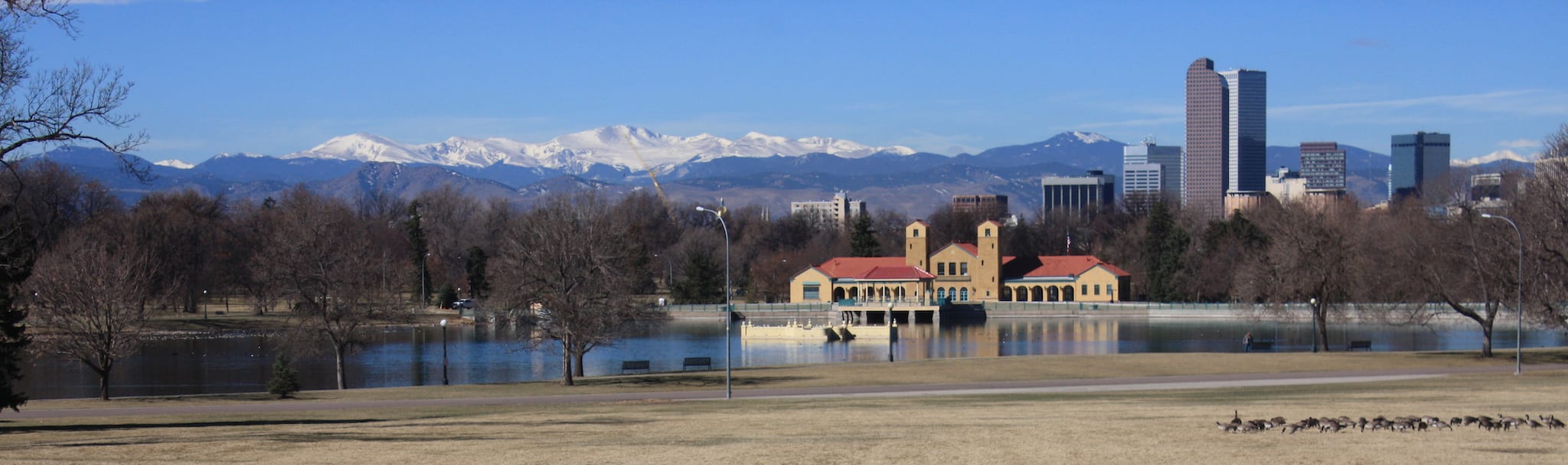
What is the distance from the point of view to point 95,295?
44.7 m

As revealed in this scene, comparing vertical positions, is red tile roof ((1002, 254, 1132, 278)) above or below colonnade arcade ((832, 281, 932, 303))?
above

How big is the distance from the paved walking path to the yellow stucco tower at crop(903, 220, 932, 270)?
84.1m

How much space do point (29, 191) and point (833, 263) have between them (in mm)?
70469

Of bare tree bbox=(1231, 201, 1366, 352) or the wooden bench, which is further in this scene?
bare tree bbox=(1231, 201, 1366, 352)

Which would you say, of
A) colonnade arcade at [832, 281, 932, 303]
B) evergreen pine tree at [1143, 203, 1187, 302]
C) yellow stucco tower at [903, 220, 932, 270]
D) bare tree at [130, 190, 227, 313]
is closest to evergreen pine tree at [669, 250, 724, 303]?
colonnade arcade at [832, 281, 932, 303]

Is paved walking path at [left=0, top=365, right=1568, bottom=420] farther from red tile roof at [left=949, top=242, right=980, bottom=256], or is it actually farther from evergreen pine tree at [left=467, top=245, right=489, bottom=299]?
red tile roof at [left=949, top=242, right=980, bottom=256]

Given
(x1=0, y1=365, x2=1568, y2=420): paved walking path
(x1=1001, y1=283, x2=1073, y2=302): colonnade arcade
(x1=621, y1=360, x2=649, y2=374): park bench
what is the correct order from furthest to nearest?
1. (x1=1001, y1=283, x2=1073, y2=302): colonnade arcade
2. (x1=621, y1=360, x2=649, y2=374): park bench
3. (x1=0, y1=365, x2=1568, y2=420): paved walking path

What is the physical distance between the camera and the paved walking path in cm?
3550

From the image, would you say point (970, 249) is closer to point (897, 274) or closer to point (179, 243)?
point (897, 274)

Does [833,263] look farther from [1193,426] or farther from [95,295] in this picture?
[1193,426]

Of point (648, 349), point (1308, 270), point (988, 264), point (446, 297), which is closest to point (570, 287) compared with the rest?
point (648, 349)

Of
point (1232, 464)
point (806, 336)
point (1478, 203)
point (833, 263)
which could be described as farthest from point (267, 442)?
point (833, 263)

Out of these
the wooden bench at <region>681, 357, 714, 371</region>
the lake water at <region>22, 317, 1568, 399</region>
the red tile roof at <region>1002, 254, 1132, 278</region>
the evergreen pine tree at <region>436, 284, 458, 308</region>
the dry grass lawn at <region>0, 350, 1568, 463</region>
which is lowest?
the lake water at <region>22, 317, 1568, 399</region>

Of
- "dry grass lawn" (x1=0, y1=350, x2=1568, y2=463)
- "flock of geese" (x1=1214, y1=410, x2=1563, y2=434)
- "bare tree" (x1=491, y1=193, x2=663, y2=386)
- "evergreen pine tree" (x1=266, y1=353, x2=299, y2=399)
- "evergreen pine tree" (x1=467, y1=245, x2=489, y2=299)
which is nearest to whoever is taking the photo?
"dry grass lawn" (x1=0, y1=350, x2=1568, y2=463)
